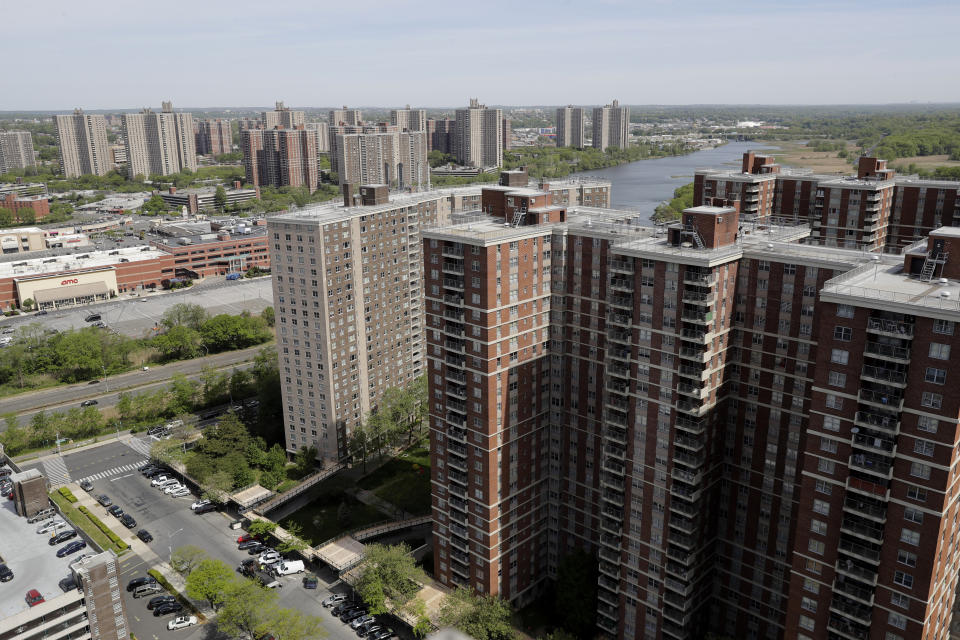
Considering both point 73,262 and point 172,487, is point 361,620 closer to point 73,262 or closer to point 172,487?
point 172,487

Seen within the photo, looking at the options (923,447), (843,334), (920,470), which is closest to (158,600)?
(843,334)

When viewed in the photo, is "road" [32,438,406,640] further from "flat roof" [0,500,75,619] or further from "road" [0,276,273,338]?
"road" [0,276,273,338]

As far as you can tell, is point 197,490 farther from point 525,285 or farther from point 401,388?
point 525,285

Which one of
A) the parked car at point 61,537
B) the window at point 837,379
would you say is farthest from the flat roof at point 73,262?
the window at point 837,379

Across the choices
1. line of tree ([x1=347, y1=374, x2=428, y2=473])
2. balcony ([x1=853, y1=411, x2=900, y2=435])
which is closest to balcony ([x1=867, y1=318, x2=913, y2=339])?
balcony ([x1=853, y1=411, x2=900, y2=435])

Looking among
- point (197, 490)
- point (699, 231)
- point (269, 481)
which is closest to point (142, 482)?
point (197, 490)
